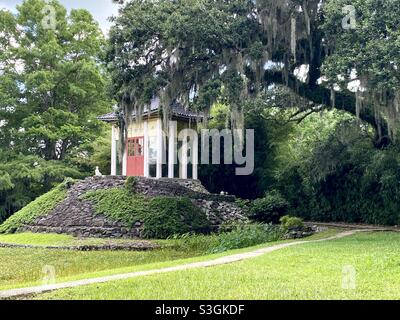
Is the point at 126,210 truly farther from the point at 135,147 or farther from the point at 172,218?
the point at 135,147

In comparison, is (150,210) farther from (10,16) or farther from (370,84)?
(10,16)

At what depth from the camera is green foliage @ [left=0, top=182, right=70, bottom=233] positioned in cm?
1978

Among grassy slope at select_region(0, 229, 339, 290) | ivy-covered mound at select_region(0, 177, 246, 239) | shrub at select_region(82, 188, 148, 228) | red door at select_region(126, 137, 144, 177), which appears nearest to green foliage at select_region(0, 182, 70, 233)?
ivy-covered mound at select_region(0, 177, 246, 239)

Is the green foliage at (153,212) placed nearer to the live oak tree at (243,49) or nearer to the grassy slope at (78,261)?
the grassy slope at (78,261)

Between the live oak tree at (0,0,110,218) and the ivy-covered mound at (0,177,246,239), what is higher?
the live oak tree at (0,0,110,218)

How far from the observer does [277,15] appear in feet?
52.2

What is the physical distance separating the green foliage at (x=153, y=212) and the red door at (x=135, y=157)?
10.2 feet

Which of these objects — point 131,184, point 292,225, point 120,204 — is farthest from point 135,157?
point 292,225

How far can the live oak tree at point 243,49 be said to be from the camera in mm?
13875

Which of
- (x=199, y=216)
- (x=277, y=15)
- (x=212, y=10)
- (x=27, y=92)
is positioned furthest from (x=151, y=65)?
(x=27, y=92)

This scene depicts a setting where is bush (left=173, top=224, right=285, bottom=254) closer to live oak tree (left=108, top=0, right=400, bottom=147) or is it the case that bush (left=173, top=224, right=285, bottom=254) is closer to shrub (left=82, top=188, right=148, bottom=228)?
shrub (left=82, top=188, right=148, bottom=228)

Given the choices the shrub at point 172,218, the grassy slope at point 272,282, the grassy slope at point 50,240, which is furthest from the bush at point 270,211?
the grassy slope at point 272,282

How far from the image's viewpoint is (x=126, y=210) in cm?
1811

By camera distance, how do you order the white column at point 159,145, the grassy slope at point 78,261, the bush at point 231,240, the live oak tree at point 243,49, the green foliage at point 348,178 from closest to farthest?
the grassy slope at point 78,261, the bush at point 231,240, the live oak tree at point 243,49, the green foliage at point 348,178, the white column at point 159,145
